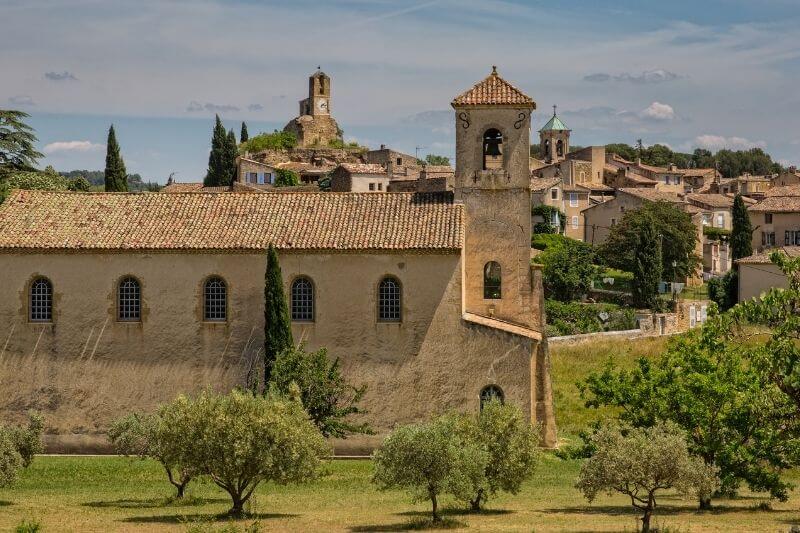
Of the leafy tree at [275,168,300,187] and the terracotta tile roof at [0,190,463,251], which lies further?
the leafy tree at [275,168,300,187]

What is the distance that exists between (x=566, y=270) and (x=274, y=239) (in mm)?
41364

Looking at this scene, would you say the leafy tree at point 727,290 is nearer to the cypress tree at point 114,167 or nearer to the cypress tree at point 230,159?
the cypress tree at point 114,167

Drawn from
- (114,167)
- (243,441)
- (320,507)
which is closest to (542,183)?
(114,167)

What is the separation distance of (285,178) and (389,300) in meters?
73.8

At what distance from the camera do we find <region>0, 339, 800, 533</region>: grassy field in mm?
32750

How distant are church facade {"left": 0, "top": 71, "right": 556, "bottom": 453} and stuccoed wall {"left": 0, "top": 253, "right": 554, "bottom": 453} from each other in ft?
0.16

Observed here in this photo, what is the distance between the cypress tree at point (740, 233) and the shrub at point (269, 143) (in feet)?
179

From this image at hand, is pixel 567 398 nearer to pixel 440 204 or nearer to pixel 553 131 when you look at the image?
pixel 440 204

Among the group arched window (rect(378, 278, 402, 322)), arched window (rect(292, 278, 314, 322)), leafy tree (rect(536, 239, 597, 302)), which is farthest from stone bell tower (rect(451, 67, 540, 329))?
leafy tree (rect(536, 239, 597, 302))

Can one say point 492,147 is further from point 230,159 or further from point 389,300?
point 230,159

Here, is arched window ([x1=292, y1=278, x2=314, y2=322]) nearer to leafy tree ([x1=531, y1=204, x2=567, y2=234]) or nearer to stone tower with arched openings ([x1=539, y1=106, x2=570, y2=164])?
leafy tree ([x1=531, y1=204, x2=567, y2=234])

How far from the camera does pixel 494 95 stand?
47.8 m

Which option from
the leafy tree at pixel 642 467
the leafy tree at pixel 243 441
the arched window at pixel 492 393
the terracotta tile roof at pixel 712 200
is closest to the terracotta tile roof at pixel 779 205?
the terracotta tile roof at pixel 712 200

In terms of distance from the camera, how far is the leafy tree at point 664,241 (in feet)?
310
